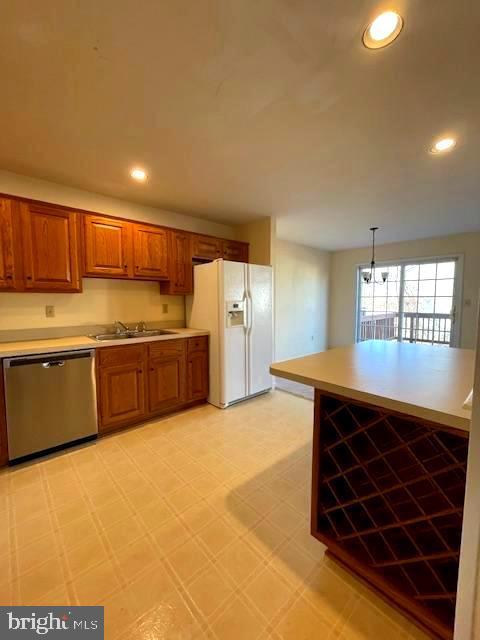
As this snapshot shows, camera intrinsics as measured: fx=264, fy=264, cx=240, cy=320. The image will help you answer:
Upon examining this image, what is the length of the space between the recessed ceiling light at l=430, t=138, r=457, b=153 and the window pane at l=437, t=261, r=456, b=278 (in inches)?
144

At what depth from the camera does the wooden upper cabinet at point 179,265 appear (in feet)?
10.4

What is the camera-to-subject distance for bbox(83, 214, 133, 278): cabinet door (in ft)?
8.55

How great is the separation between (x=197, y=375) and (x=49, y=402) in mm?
1465

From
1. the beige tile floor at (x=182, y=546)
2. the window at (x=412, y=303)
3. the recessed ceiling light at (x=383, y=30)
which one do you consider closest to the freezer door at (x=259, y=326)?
the beige tile floor at (x=182, y=546)

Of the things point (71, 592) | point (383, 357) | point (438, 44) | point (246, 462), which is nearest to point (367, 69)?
point (438, 44)

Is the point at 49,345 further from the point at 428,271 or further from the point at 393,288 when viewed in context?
the point at 428,271

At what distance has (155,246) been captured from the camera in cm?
304

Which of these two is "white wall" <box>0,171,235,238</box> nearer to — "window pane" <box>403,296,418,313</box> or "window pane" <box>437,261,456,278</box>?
"window pane" <box>403,296,418,313</box>

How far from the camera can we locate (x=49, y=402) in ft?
7.18

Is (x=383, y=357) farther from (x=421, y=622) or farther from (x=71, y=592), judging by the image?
(x=71, y=592)

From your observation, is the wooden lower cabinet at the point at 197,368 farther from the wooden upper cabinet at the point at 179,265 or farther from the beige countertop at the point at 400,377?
the beige countertop at the point at 400,377

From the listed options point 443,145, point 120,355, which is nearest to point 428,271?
point 443,145

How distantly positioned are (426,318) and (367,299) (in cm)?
120

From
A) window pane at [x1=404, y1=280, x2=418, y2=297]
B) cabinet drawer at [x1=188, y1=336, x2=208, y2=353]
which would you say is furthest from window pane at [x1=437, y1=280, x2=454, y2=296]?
cabinet drawer at [x1=188, y1=336, x2=208, y2=353]
